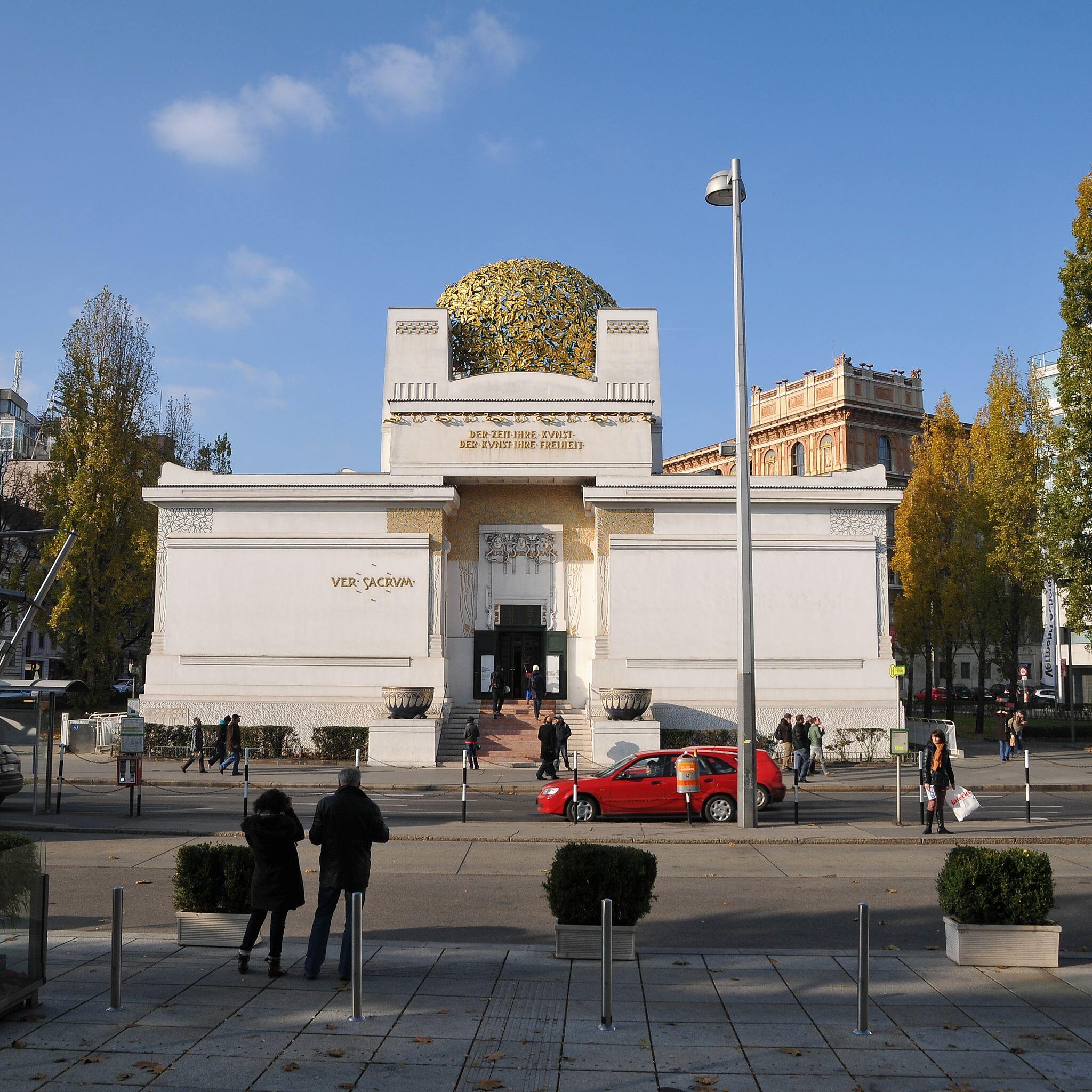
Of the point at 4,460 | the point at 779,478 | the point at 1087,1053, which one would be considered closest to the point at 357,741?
the point at 779,478

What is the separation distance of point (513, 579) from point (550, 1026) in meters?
28.1

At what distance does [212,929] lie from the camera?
29.5 ft

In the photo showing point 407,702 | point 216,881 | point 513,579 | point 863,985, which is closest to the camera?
point 863,985

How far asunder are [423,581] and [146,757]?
9831 mm

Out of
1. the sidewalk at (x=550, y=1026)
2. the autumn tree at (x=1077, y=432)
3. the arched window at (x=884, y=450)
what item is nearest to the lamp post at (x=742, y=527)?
the sidewalk at (x=550, y=1026)

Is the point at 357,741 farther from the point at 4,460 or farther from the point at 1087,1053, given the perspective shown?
the point at 4,460

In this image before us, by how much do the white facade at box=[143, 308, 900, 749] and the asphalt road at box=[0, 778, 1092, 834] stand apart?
785 centimetres

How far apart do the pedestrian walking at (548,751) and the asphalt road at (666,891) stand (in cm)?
860

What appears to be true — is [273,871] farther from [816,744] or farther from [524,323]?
[524,323]

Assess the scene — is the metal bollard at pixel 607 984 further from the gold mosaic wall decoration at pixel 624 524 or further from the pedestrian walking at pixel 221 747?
the gold mosaic wall decoration at pixel 624 524

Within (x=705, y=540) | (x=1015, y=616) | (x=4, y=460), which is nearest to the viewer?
(x=705, y=540)

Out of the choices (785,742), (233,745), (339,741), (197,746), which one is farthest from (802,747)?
(197,746)

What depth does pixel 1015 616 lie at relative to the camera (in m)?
41.7

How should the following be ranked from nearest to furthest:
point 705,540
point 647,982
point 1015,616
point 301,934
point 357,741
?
point 647,982 → point 301,934 → point 357,741 → point 705,540 → point 1015,616
